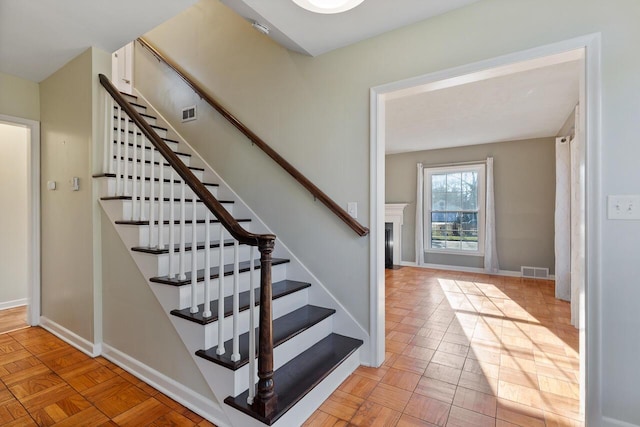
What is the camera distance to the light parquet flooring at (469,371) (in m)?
1.64

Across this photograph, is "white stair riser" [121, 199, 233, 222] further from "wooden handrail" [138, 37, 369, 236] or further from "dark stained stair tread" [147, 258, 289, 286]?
"wooden handrail" [138, 37, 369, 236]

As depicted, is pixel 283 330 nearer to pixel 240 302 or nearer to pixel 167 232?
pixel 240 302

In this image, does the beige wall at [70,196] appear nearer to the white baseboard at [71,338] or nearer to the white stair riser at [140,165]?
the white baseboard at [71,338]

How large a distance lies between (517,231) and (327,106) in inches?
173

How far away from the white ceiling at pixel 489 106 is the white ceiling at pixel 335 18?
43 centimetres

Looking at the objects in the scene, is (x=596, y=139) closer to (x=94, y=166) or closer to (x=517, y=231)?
(x=94, y=166)

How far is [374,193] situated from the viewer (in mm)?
2119

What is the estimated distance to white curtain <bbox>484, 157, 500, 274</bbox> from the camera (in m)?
5.17

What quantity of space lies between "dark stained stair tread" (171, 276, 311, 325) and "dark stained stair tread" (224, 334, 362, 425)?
15.8 inches

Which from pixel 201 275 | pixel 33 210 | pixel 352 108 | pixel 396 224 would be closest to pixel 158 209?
pixel 201 275

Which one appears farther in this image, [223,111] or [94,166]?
[223,111]

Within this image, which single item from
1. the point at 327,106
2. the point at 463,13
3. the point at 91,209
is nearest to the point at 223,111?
the point at 327,106

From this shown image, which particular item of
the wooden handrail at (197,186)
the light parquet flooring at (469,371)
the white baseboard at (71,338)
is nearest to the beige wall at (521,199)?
the light parquet flooring at (469,371)

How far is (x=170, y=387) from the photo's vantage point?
183cm
